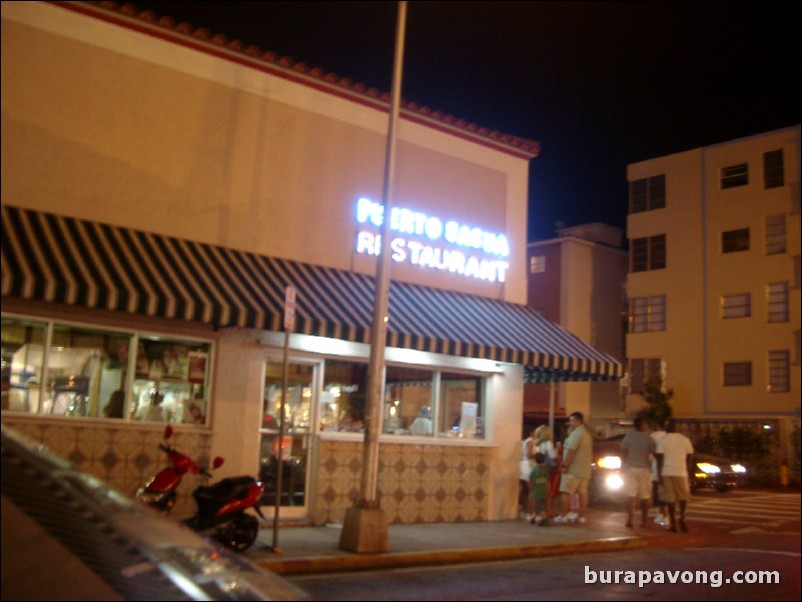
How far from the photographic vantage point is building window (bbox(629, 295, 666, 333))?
1689 inches

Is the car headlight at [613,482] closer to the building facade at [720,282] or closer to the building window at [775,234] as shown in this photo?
the building facade at [720,282]

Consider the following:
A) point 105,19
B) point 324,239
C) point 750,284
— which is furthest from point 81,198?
point 750,284

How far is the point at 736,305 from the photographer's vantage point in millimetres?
40062

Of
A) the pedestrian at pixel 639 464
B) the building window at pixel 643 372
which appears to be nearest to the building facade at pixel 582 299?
the building window at pixel 643 372

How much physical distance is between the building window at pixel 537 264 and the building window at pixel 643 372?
6440 millimetres

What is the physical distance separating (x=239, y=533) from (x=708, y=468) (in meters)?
18.2

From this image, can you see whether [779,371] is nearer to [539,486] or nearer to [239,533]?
[539,486]

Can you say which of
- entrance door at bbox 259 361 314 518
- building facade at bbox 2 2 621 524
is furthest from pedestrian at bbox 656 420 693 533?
entrance door at bbox 259 361 314 518

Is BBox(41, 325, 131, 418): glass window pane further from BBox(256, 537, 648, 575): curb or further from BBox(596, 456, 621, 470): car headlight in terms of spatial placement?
BBox(596, 456, 621, 470): car headlight

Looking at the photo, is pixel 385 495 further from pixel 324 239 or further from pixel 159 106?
pixel 159 106

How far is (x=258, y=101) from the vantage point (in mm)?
13266

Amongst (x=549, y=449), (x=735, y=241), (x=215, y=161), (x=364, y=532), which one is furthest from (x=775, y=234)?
(x=364, y=532)

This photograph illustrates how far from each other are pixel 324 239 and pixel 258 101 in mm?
2317

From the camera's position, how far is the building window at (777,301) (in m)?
38.2
